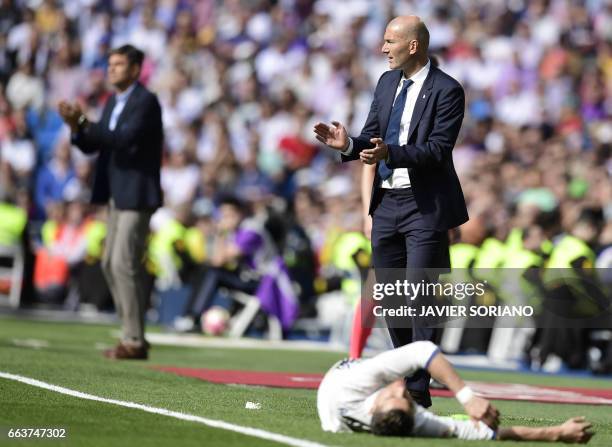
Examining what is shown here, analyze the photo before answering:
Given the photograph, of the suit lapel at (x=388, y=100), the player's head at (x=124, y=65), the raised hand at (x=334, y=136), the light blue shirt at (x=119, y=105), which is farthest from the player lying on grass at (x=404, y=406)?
the player's head at (x=124, y=65)

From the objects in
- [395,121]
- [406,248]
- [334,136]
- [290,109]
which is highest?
[290,109]

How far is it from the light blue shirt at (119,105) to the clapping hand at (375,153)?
4.57 m

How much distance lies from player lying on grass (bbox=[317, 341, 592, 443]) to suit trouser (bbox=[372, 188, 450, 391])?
1.16 metres

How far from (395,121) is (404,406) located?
2203 mm

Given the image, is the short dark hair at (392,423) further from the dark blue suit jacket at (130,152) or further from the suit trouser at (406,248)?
the dark blue suit jacket at (130,152)

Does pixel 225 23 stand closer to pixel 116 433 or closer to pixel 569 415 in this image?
pixel 569 415

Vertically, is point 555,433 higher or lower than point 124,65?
lower

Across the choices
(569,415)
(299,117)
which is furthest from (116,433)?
(299,117)

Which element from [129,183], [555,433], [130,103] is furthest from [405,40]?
[130,103]

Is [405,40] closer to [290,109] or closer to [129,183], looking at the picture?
[129,183]

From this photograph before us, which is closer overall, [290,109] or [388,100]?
[388,100]

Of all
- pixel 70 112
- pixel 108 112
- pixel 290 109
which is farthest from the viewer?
pixel 290 109

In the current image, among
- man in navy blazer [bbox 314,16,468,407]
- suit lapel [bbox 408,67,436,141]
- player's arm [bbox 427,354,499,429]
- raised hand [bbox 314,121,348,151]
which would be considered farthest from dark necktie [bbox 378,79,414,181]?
player's arm [bbox 427,354,499,429]

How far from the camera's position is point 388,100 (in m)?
8.07
